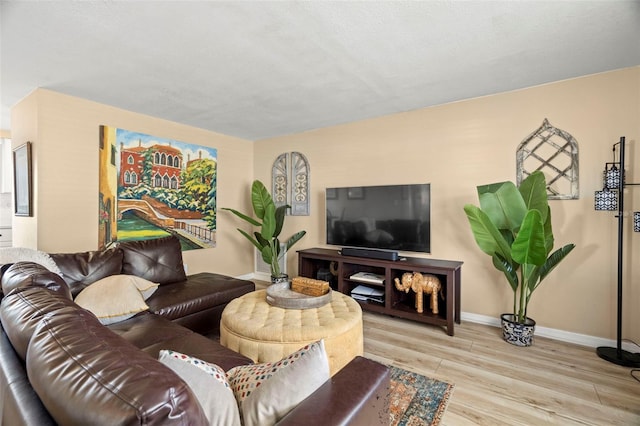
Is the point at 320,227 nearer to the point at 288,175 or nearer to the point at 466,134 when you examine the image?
the point at 288,175

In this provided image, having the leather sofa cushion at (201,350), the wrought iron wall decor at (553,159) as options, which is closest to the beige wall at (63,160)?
the leather sofa cushion at (201,350)

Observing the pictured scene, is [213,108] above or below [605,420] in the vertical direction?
above

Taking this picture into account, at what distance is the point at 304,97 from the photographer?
291 centimetres

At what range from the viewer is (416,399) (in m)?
1.73

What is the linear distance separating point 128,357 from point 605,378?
286 centimetres

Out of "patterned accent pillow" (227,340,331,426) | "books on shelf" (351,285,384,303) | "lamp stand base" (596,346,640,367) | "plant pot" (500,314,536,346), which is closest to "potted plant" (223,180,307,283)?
"books on shelf" (351,285,384,303)

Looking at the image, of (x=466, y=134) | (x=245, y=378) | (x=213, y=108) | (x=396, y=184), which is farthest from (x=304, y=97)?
(x=245, y=378)

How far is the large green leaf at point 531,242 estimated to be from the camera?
2.06 m

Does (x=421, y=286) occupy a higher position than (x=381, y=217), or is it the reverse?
(x=381, y=217)

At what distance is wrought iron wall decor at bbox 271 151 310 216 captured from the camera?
4203mm

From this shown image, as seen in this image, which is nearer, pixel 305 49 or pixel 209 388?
pixel 209 388

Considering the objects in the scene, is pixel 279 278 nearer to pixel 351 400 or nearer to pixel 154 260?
pixel 154 260

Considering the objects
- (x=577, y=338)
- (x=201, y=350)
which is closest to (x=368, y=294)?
(x=577, y=338)

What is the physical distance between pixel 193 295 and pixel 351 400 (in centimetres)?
198
